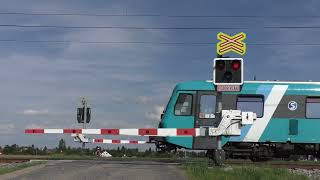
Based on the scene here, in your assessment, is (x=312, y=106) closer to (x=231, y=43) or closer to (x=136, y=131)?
(x=231, y=43)

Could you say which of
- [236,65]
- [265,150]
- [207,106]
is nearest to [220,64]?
[236,65]

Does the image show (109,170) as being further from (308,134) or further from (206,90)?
(308,134)

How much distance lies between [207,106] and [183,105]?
3.07 feet

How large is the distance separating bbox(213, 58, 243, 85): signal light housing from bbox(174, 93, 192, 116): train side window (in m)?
7.27

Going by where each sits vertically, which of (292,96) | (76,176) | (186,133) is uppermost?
(292,96)

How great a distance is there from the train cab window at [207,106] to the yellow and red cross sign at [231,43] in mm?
6836

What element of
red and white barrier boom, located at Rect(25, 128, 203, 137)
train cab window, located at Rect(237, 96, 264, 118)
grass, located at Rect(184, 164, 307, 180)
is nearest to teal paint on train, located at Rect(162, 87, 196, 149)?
train cab window, located at Rect(237, 96, 264, 118)

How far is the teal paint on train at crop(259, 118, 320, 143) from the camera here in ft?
68.4

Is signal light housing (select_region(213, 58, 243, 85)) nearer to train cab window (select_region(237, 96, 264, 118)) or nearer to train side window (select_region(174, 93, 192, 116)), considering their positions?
train cab window (select_region(237, 96, 264, 118))

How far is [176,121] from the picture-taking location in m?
21.3

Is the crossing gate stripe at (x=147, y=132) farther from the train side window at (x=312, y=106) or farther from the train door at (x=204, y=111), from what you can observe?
the train side window at (x=312, y=106)

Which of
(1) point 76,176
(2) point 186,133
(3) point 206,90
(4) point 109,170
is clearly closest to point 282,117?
(3) point 206,90

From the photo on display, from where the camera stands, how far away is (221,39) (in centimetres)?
1427

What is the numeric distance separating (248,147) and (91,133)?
280 inches
